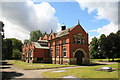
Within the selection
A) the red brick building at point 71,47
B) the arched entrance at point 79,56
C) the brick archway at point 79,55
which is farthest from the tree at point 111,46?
the arched entrance at point 79,56

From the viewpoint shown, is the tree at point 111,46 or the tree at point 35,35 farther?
the tree at point 35,35

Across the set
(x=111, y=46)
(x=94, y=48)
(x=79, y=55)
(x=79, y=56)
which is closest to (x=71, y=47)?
(x=79, y=55)

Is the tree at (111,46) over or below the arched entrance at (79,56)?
over

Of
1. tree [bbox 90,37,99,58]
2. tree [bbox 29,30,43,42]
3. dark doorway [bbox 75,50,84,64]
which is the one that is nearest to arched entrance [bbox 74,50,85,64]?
dark doorway [bbox 75,50,84,64]

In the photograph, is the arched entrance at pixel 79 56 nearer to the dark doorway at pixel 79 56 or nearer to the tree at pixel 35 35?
the dark doorway at pixel 79 56

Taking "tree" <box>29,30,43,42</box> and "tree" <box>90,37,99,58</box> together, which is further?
"tree" <box>29,30,43,42</box>

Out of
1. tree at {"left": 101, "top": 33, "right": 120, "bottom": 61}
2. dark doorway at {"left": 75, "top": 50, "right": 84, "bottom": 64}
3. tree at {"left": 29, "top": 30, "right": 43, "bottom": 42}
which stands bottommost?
dark doorway at {"left": 75, "top": 50, "right": 84, "bottom": 64}

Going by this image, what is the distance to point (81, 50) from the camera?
41125mm

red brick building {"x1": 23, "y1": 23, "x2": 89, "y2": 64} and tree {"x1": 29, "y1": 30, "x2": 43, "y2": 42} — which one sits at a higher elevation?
tree {"x1": 29, "y1": 30, "x2": 43, "y2": 42}

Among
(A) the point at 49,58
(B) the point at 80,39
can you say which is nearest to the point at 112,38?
(B) the point at 80,39

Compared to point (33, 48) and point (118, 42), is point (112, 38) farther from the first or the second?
point (33, 48)

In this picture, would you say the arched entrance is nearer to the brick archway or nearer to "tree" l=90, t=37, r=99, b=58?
the brick archway

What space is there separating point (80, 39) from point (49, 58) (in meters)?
16.9

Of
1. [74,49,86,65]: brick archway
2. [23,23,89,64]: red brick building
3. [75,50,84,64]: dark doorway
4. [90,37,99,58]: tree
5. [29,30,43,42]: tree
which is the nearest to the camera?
[23,23,89,64]: red brick building
